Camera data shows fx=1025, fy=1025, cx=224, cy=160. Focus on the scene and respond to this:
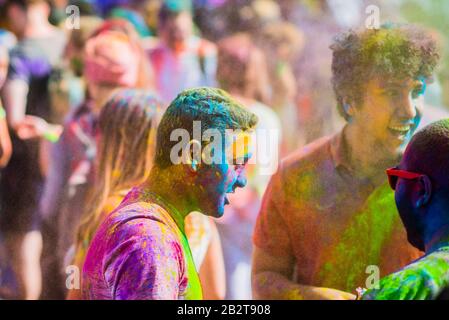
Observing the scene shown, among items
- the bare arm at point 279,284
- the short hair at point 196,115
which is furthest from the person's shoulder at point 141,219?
the bare arm at point 279,284

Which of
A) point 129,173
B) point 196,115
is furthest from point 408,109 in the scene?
point 129,173

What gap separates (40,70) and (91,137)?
50cm

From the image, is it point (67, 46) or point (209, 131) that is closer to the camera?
point (209, 131)

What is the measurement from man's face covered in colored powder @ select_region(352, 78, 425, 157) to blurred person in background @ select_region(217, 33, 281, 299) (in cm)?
49

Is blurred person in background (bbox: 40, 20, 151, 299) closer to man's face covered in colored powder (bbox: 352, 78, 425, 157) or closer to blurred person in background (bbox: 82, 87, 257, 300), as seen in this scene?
man's face covered in colored powder (bbox: 352, 78, 425, 157)

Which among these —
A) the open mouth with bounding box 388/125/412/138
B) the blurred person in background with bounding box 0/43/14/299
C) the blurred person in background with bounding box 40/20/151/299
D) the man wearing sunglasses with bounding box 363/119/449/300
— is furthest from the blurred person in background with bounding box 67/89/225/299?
the man wearing sunglasses with bounding box 363/119/449/300

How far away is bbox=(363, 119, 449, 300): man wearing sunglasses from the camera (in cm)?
315

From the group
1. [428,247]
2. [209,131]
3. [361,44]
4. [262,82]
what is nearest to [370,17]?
[361,44]

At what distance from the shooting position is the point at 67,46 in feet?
17.2

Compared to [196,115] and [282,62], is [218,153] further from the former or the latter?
[282,62]

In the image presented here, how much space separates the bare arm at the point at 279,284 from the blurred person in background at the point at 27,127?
118cm

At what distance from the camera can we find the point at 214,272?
474cm

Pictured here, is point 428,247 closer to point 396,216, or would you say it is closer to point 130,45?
point 396,216

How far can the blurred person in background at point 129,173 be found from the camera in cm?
450
